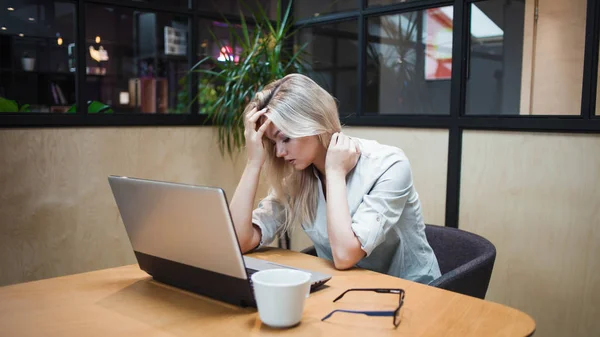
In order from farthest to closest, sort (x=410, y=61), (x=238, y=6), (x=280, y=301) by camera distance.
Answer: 1. (x=238, y=6)
2. (x=410, y=61)
3. (x=280, y=301)

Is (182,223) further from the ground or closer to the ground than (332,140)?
closer to the ground

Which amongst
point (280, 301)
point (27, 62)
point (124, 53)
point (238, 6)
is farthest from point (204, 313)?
point (124, 53)

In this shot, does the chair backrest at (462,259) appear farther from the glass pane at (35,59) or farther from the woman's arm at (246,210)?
the glass pane at (35,59)

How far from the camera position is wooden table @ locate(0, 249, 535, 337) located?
94cm

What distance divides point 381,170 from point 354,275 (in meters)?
→ 0.35

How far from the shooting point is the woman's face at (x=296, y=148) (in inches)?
61.2

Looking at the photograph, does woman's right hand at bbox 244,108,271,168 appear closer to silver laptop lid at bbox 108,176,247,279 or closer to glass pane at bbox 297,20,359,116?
silver laptop lid at bbox 108,176,247,279

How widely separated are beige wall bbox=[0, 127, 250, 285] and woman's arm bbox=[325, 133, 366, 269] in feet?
5.73

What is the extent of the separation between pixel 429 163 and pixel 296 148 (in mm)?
1445

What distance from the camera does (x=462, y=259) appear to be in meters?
1.67

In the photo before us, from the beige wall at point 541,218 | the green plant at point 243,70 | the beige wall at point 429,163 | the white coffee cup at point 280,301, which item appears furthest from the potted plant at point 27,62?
the white coffee cup at point 280,301

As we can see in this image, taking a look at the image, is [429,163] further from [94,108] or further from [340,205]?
[94,108]

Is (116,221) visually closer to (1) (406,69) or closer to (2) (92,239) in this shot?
(2) (92,239)

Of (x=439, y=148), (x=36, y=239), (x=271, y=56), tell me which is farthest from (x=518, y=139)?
(x=36, y=239)
